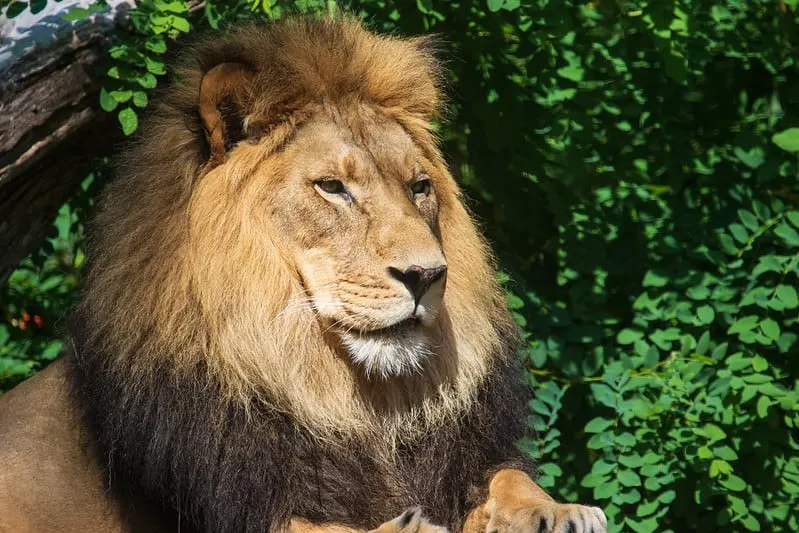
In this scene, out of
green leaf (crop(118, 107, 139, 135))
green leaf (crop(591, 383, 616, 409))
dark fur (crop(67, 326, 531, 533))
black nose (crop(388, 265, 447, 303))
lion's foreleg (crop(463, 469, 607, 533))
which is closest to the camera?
black nose (crop(388, 265, 447, 303))

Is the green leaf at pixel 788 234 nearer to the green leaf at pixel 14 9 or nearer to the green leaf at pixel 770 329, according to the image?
the green leaf at pixel 770 329

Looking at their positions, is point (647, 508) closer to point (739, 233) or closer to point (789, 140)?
point (739, 233)

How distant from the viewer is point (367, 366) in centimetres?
277

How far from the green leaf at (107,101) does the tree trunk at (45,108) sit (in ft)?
0.54

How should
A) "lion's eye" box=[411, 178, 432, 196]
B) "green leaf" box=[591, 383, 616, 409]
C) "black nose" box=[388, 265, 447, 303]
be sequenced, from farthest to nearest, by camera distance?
"green leaf" box=[591, 383, 616, 409] → "lion's eye" box=[411, 178, 432, 196] → "black nose" box=[388, 265, 447, 303]

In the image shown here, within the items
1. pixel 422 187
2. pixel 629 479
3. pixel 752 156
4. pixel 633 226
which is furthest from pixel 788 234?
pixel 422 187

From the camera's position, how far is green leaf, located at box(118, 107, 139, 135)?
3418mm

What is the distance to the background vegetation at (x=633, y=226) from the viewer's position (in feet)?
12.6

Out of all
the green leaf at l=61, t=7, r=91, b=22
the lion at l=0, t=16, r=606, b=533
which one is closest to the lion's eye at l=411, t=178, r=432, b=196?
the lion at l=0, t=16, r=606, b=533

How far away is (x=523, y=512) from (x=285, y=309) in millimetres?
708

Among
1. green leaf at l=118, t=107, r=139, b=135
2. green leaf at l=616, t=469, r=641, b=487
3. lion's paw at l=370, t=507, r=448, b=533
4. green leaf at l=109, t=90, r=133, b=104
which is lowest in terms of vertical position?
green leaf at l=616, t=469, r=641, b=487

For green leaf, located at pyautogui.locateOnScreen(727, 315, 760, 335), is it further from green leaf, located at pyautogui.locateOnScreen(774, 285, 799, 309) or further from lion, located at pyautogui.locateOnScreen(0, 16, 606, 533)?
lion, located at pyautogui.locateOnScreen(0, 16, 606, 533)

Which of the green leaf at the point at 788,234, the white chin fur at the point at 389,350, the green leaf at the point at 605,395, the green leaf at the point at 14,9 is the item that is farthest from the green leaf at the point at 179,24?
the green leaf at the point at 788,234

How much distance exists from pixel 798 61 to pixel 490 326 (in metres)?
1.93
